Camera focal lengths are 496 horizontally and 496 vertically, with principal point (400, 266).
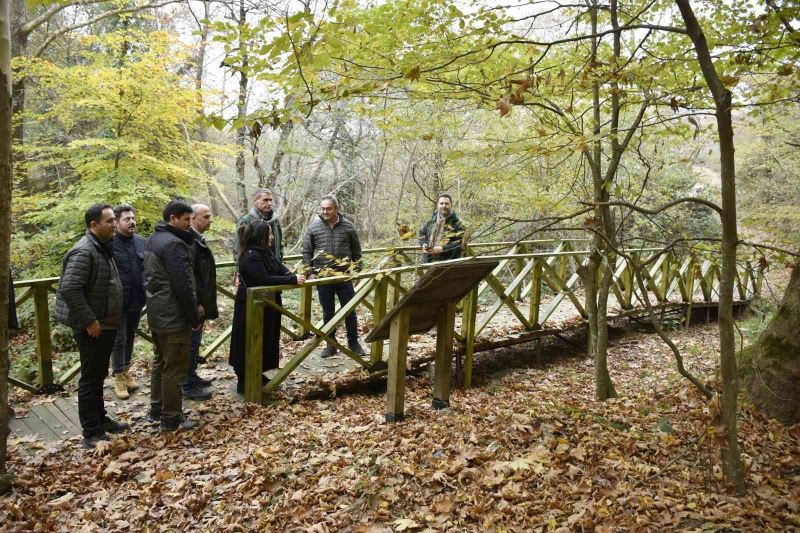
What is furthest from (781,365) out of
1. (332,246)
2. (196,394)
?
(196,394)

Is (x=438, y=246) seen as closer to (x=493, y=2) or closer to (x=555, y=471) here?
(x=493, y=2)

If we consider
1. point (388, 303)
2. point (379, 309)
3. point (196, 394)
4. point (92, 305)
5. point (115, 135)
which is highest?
point (115, 135)

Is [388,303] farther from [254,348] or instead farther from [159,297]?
[159,297]

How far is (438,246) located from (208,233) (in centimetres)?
602

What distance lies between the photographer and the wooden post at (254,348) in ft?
15.9

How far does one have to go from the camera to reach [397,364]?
14.6 ft

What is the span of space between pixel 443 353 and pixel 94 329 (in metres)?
3.02

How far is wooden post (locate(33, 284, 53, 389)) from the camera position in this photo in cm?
489

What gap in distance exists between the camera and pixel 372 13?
3.66 m

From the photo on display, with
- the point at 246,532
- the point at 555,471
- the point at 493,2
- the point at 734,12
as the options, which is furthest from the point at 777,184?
the point at 246,532

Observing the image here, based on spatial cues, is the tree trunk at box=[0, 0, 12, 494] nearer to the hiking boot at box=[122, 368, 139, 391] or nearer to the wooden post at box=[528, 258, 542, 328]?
the hiking boot at box=[122, 368, 139, 391]

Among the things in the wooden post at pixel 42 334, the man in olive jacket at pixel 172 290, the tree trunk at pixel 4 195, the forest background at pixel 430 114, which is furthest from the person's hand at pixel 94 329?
the forest background at pixel 430 114

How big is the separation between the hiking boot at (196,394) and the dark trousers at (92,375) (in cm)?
98

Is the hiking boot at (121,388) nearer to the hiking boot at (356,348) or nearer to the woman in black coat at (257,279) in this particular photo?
the woman in black coat at (257,279)
